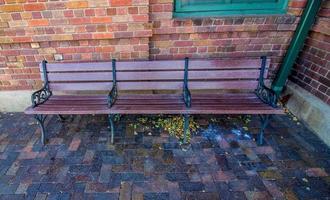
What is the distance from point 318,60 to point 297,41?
0.35 m

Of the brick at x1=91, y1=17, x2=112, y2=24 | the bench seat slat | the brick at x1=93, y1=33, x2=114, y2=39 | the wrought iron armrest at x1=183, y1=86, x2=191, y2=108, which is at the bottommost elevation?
the bench seat slat

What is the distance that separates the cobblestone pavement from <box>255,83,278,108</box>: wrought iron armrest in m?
0.43

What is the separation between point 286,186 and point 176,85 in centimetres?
161

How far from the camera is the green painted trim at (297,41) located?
9.03ft

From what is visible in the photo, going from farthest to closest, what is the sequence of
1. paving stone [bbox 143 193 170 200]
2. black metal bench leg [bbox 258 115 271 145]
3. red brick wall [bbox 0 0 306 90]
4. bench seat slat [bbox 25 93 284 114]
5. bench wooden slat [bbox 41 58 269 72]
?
bench wooden slat [bbox 41 58 269 72] → red brick wall [bbox 0 0 306 90] → black metal bench leg [bbox 258 115 271 145] → bench seat slat [bbox 25 93 284 114] → paving stone [bbox 143 193 170 200]

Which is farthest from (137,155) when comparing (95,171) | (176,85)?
(176,85)

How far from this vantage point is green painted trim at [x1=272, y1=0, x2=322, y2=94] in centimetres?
275

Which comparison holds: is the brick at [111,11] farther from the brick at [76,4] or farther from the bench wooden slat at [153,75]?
the bench wooden slat at [153,75]

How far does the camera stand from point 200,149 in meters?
2.57

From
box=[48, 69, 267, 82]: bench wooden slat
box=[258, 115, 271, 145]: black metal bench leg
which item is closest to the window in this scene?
box=[48, 69, 267, 82]: bench wooden slat

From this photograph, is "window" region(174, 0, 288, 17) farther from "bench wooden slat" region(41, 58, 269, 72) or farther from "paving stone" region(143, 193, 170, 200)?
"paving stone" region(143, 193, 170, 200)

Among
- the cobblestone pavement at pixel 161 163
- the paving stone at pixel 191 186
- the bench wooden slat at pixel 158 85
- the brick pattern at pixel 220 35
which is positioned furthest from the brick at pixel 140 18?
the paving stone at pixel 191 186

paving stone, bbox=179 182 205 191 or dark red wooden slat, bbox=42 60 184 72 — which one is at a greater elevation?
dark red wooden slat, bbox=42 60 184 72

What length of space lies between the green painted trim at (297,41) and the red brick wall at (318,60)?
110 millimetres
